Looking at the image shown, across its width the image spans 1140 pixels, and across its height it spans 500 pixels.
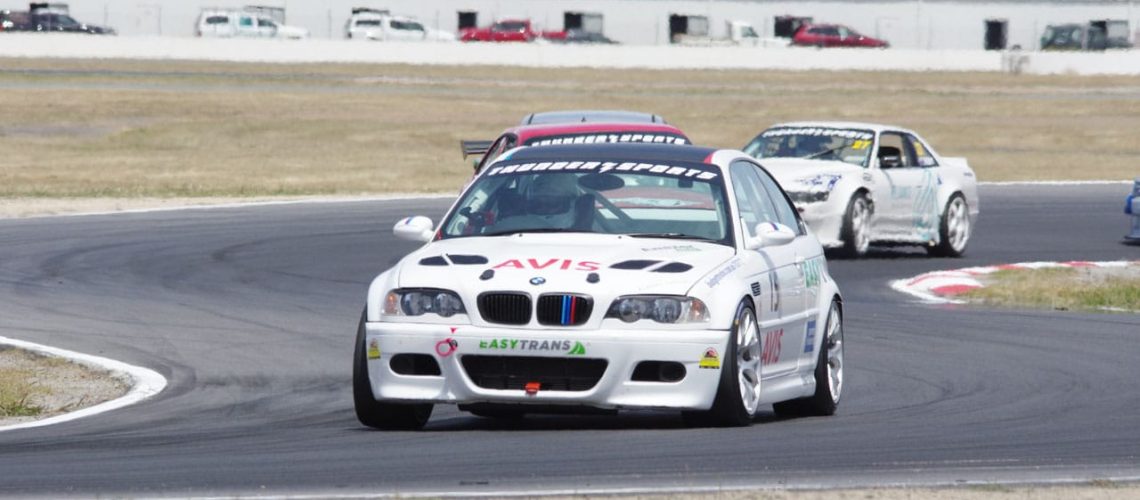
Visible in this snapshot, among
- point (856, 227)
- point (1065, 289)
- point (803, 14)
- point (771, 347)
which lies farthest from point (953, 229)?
point (803, 14)

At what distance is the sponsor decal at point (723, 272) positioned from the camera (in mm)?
8172

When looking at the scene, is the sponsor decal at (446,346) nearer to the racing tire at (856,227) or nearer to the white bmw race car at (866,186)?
the white bmw race car at (866,186)

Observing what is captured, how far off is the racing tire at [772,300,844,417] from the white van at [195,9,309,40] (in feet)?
193

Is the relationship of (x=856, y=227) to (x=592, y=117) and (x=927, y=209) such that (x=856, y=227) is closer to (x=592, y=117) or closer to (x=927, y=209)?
(x=927, y=209)

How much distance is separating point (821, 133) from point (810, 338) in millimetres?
10869

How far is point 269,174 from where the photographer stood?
33750mm

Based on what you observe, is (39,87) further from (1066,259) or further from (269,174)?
(1066,259)

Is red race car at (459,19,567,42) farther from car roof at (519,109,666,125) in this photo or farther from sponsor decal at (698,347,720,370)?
sponsor decal at (698,347,720,370)

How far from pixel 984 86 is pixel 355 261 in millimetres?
40936

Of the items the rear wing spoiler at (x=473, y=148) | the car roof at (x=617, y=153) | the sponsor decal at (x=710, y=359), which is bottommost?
the rear wing spoiler at (x=473, y=148)

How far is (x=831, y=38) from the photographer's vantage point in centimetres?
7306

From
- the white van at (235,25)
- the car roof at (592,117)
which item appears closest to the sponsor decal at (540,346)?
the car roof at (592,117)

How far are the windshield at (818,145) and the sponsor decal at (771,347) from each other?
11.0m

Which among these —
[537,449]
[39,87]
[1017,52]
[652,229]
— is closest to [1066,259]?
[652,229]
